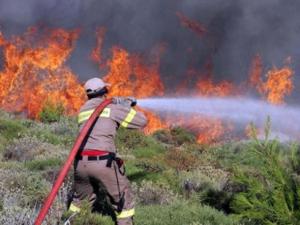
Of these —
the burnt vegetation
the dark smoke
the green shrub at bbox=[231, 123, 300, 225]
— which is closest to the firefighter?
the burnt vegetation

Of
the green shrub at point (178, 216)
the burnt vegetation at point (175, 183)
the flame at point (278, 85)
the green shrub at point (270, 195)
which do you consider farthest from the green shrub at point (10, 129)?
the flame at point (278, 85)

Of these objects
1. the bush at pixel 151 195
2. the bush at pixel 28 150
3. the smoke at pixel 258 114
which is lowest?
the bush at pixel 151 195

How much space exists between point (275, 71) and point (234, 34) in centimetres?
609

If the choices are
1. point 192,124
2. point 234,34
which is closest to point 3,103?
point 192,124

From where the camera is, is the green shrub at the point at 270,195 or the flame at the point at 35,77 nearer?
the green shrub at the point at 270,195

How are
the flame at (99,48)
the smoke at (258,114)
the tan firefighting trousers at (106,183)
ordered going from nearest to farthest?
the tan firefighting trousers at (106,183)
the smoke at (258,114)
the flame at (99,48)

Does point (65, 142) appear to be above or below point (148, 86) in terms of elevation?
below

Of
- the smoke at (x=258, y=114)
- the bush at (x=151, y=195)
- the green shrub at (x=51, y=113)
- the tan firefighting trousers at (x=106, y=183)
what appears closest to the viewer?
the tan firefighting trousers at (x=106, y=183)

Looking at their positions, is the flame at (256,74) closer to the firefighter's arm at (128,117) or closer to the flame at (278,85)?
the flame at (278,85)

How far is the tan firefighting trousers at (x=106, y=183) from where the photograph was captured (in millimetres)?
5719

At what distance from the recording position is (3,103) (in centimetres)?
2997

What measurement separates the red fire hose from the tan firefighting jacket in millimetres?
179

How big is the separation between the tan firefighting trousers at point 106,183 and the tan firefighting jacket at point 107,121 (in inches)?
7.0

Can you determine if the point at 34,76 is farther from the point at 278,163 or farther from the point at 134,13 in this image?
the point at 278,163
